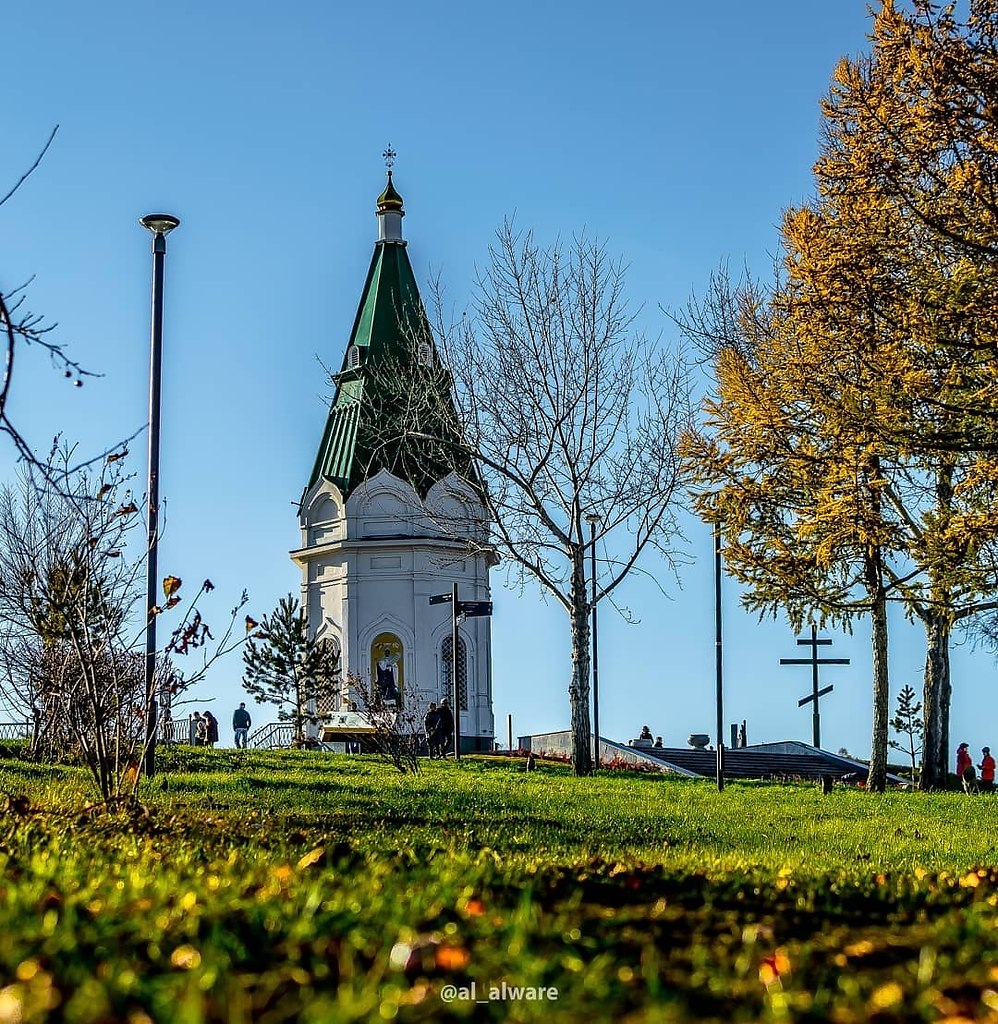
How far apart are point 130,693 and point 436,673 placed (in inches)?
1313

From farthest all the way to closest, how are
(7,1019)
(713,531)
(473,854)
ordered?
(713,531) < (473,854) < (7,1019)

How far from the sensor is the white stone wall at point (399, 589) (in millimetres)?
47594

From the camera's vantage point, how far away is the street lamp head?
17.7m

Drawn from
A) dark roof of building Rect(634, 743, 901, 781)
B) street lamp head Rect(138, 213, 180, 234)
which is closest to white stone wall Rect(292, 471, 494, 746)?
dark roof of building Rect(634, 743, 901, 781)

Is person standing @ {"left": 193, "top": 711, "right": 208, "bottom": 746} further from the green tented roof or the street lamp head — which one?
the street lamp head

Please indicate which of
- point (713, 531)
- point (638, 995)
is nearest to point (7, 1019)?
point (638, 995)

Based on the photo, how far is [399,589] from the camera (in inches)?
1892

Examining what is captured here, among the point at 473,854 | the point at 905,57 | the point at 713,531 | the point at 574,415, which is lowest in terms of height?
the point at 473,854

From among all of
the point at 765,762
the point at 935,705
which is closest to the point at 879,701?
the point at 935,705

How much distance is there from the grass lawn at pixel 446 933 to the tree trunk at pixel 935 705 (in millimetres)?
15887

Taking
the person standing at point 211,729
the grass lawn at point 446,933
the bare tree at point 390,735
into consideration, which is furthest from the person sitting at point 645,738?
the grass lawn at point 446,933

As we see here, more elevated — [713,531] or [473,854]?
[713,531]

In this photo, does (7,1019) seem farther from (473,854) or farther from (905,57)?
(905,57)

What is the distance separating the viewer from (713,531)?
23797 mm
